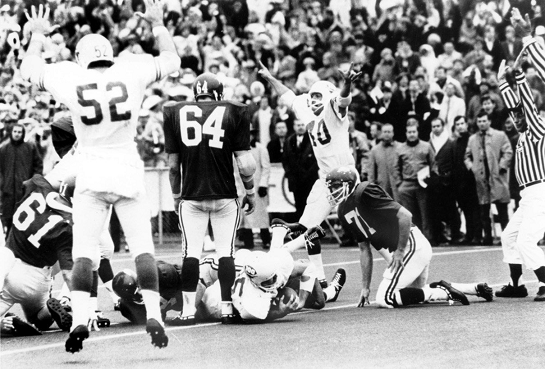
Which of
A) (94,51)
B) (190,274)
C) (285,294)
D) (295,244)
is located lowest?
(285,294)

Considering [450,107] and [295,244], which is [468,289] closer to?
[295,244]

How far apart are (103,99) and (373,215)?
359 centimetres

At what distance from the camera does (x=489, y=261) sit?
16.0 m

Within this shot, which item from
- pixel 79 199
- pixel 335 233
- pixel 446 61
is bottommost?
pixel 335 233

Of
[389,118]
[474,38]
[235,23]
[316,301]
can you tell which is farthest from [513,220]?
[235,23]

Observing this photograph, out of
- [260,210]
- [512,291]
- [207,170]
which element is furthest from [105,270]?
[260,210]

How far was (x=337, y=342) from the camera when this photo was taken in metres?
8.91

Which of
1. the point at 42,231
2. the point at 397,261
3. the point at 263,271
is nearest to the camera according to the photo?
the point at 42,231

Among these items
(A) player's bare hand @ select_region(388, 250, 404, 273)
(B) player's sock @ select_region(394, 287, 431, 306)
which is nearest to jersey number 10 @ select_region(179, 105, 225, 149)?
(A) player's bare hand @ select_region(388, 250, 404, 273)

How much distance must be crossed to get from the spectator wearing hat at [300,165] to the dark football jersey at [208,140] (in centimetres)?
870

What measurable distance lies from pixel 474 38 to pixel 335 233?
14.7 feet

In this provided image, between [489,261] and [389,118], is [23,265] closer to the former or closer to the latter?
[489,261]

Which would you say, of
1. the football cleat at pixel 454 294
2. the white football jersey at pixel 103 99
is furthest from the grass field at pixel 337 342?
the white football jersey at pixel 103 99

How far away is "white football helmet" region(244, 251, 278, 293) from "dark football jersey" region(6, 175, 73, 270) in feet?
5.33
